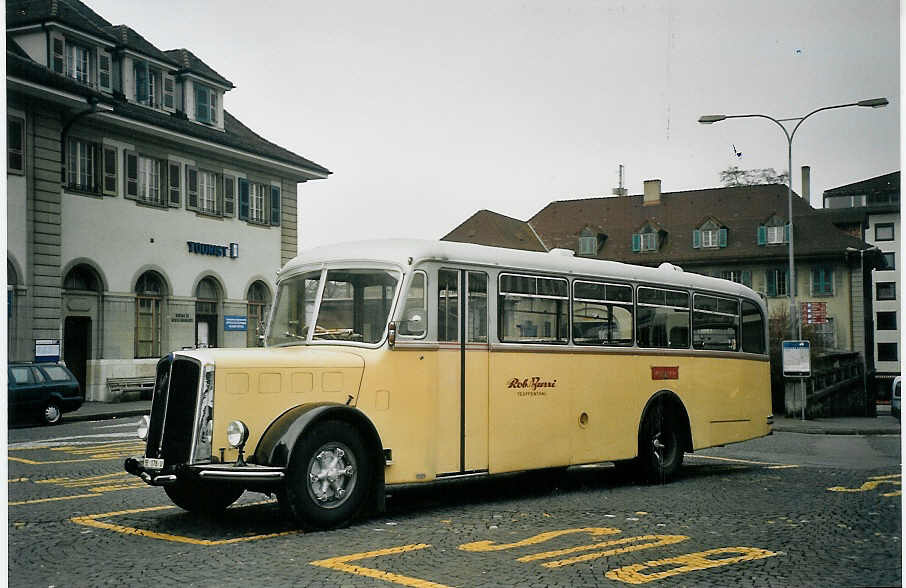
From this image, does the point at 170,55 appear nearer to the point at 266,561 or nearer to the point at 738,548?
the point at 266,561

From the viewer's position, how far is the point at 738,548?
24.9ft

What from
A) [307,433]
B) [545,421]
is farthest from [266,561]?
[545,421]

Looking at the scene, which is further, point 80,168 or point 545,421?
point 80,168

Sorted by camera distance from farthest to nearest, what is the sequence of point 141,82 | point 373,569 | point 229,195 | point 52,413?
point 52,413, point 229,195, point 141,82, point 373,569

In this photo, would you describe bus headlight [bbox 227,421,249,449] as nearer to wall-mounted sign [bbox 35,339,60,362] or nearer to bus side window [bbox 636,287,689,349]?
wall-mounted sign [bbox 35,339,60,362]

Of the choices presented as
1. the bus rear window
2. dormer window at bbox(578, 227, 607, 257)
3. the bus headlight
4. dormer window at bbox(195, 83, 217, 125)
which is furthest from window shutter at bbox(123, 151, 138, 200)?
the bus headlight

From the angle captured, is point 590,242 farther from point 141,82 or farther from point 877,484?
point 141,82

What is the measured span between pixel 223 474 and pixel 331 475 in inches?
35.4

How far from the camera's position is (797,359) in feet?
35.7

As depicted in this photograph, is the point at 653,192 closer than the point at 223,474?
No

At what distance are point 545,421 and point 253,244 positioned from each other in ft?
13.9

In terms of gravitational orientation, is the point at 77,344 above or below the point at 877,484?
above

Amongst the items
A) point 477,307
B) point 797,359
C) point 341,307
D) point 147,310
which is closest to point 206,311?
point 147,310

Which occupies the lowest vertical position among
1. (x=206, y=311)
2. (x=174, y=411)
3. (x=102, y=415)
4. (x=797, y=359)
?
(x=102, y=415)
